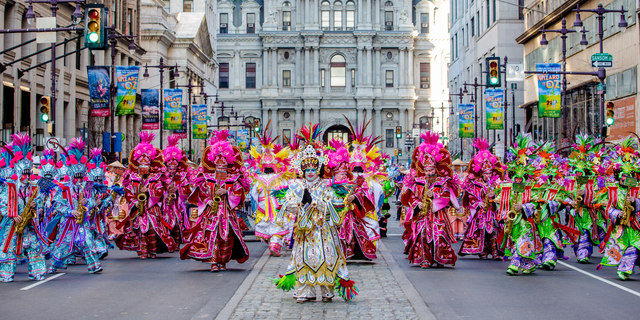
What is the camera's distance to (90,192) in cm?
1524

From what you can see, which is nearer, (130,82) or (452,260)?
(452,260)

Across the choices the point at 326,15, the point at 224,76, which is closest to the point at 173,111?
the point at 224,76

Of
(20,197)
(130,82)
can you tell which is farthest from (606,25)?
(20,197)

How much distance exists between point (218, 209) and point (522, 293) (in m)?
5.58

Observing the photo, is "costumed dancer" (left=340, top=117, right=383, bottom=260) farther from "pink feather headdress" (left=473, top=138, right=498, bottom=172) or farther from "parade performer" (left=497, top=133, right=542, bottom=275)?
"parade performer" (left=497, top=133, right=542, bottom=275)

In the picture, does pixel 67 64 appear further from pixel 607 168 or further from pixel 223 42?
pixel 223 42

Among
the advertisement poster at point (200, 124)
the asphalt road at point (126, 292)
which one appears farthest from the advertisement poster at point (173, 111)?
the asphalt road at point (126, 292)

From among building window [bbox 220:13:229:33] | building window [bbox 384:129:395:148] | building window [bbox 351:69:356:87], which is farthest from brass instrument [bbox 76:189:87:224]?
building window [bbox 220:13:229:33]

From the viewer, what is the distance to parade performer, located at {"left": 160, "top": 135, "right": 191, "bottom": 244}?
1811 cm

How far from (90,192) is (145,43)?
1839 inches

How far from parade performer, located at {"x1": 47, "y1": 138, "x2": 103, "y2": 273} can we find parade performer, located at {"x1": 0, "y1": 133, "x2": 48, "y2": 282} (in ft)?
2.46

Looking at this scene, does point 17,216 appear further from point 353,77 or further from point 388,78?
point 388,78

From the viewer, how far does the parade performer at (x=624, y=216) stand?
13.5 m

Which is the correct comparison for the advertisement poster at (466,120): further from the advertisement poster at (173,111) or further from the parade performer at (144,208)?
the parade performer at (144,208)
